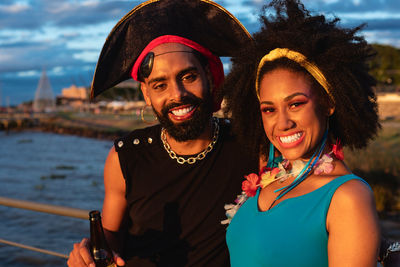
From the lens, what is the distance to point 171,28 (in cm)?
297

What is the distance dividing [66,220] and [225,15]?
15.3 metres

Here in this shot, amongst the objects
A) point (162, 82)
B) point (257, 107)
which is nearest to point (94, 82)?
point (162, 82)

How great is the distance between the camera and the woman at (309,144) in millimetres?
1789

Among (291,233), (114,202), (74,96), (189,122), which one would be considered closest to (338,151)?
(291,233)

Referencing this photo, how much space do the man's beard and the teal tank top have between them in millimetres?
852

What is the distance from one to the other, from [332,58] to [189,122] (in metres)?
1.06

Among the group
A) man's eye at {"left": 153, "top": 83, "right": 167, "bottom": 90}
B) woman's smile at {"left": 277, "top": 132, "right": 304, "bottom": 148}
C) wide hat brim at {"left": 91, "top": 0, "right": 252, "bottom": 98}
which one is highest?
wide hat brim at {"left": 91, "top": 0, "right": 252, "bottom": 98}

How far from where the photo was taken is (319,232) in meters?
1.85

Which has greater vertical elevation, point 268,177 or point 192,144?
point 192,144

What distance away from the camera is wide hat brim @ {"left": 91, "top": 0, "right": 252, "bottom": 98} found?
2.98 m

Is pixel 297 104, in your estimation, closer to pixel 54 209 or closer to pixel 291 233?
pixel 291 233

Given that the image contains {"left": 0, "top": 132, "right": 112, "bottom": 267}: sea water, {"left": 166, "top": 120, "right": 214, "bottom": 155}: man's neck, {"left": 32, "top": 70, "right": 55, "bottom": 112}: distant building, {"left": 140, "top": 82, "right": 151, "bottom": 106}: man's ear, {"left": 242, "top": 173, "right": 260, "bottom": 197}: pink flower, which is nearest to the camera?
{"left": 242, "top": 173, "right": 260, "bottom": 197}: pink flower

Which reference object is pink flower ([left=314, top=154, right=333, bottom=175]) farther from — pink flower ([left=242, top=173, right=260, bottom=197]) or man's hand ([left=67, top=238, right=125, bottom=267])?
man's hand ([left=67, top=238, right=125, bottom=267])

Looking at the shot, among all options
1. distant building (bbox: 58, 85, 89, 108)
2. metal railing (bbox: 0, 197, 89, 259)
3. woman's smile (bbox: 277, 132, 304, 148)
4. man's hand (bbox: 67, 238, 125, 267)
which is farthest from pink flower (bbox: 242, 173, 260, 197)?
distant building (bbox: 58, 85, 89, 108)
